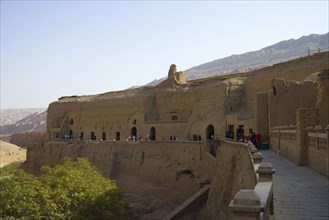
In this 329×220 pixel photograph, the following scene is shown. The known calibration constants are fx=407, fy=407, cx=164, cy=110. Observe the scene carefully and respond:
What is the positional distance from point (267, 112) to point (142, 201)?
36.0 ft

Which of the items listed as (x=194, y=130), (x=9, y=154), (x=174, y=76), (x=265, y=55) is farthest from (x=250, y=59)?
(x=194, y=130)

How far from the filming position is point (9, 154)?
62.6m

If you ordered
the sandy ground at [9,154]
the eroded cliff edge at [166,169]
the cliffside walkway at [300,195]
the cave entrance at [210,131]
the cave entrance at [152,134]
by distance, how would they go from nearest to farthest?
the cliffside walkway at [300,195]
the eroded cliff edge at [166,169]
the cave entrance at [210,131]
the cave entrance at [152,134]
the sandy ground at [9,154]

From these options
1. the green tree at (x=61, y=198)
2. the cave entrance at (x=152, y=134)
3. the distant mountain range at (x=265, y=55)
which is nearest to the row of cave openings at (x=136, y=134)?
the cave entrance at (x=152, y=134)

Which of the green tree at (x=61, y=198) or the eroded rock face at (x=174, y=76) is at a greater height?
the eroded rock face at (x=174, y=76)

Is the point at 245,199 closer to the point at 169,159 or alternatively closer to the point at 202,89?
the point at 169,159

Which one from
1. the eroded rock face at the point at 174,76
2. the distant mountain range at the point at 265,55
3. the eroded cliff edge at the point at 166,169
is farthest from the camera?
the distant mountain range at the point at 265,55

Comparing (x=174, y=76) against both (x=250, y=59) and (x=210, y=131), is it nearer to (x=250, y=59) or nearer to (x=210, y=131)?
(x=210, y=131)

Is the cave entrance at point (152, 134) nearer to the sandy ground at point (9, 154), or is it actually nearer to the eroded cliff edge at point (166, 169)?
the eroded cliff edge at point (166, 169)

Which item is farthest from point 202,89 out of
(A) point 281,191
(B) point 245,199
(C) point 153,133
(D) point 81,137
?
(B) point 245,199

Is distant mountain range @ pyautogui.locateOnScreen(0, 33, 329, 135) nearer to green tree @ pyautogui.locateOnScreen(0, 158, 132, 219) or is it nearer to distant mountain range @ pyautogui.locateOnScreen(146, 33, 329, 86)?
distant mountain range @ pyautogui.locateOnScreen(146, 33, 329, 86)

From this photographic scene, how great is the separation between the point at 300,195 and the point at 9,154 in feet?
198

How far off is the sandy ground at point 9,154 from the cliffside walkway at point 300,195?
53389mm

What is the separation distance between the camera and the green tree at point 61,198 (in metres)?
14.9
